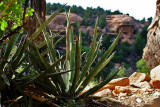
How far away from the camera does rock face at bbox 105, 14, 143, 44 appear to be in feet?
99.8

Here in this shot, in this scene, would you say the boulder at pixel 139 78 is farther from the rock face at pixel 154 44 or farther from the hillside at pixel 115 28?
the hillside at pixel 115 28

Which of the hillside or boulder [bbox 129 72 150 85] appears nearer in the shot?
boulder [bbox 129 72 150 85]

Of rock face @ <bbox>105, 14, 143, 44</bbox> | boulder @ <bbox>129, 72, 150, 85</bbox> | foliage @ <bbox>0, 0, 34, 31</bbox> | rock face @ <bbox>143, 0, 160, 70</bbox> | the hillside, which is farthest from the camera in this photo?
rock face @ <bbox>105, 14, 143, 44</bbox>

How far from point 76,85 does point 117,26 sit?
1223 inches

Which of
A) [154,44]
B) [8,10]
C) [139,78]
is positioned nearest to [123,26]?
[154,44]

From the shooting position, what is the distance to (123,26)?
31406 mm

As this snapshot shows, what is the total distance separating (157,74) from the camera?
370 cm

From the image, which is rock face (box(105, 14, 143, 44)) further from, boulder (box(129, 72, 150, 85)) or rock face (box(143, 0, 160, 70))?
boulder (box(129, 72, 150, 85))

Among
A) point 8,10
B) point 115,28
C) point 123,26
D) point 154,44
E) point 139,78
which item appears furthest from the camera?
point 123,26

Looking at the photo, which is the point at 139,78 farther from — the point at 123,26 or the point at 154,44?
the point at 123,26

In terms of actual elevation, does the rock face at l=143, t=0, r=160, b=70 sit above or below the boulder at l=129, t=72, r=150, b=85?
above

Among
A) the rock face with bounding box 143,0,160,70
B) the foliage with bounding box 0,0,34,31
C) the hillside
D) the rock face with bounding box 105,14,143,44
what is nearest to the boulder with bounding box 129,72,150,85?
the rock face with bounding box 143,0,160,70

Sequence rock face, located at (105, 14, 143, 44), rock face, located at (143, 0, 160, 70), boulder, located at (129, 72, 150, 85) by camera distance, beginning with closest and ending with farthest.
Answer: boulder, located at (129, 72, 150, 85) < rock face, located at (143, 0, 160, 70) < rock face, located at (105, 14, 143, 44)

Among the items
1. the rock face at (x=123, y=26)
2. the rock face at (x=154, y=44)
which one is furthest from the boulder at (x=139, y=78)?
the rock face at (x=123, y=26)
